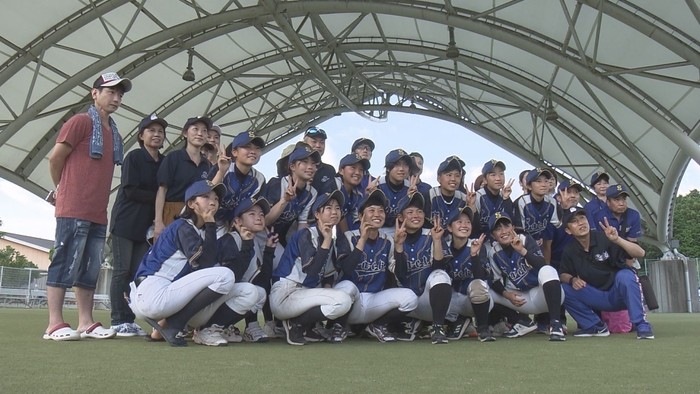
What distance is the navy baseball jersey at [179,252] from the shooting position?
148 inches

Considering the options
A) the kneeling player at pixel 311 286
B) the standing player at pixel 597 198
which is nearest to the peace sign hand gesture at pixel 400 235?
the kneeling player at pixel 311 286

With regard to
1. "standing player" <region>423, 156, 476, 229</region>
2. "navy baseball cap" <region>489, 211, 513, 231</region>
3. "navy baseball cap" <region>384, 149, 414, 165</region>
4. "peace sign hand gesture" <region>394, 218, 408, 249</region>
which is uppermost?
"navy baseball cap" <region>384, 149, 414, 165</region>

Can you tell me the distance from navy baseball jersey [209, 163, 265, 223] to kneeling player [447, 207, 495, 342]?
177cm

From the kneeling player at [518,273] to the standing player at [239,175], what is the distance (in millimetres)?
2203

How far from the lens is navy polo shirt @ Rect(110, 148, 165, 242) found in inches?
174

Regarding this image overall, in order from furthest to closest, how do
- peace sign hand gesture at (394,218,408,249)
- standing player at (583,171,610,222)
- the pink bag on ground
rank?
standing player at (583,171,610,222), the pink bag on ground, peace sign hand gesture at (394,218,408,249)

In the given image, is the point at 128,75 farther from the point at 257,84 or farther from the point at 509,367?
the point at 509,367

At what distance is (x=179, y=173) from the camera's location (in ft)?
14.7

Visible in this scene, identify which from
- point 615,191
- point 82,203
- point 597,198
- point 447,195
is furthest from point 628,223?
point 82,203

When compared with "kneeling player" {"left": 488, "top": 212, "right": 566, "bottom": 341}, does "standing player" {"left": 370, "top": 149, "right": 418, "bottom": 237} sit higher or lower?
higher

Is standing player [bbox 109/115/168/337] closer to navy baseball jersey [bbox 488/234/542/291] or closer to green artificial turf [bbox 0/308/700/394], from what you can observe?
green artificial turf [bbox 0/308/700/394]

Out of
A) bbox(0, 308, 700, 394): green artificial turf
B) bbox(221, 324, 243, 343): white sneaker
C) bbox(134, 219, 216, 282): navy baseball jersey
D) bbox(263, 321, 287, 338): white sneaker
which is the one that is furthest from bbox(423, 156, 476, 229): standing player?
bbox(134, 219, 216, 282): navy baseball jersey

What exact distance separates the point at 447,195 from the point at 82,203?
3146 millimetres

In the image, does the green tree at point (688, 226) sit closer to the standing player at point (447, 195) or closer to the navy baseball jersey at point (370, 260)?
the standing player at point (447, 195)
